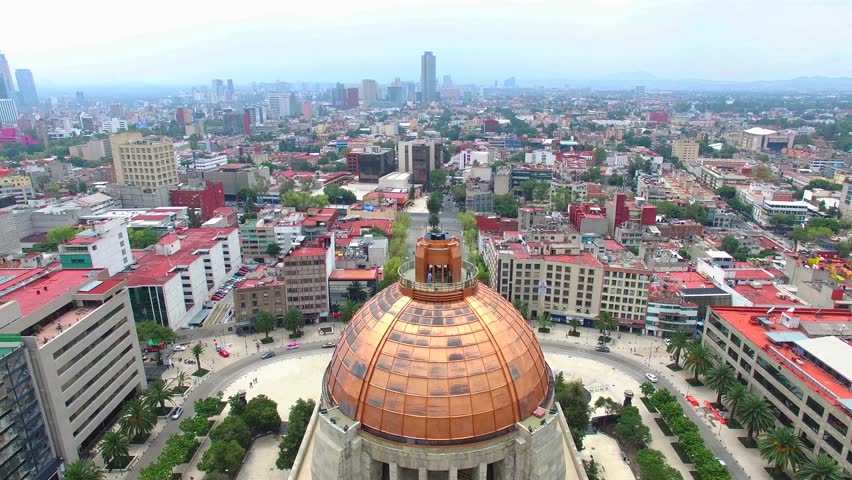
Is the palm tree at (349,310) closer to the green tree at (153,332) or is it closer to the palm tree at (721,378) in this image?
the green tree at (153,332)

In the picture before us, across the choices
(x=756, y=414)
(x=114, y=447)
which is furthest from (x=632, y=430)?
(x=114, y=447)

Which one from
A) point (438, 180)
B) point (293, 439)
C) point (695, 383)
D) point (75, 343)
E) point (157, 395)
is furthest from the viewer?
point (438, 180)

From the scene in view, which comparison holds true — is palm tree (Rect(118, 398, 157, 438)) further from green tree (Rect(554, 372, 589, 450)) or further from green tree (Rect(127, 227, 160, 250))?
green tree (Rect(127, 227, 160, 250))

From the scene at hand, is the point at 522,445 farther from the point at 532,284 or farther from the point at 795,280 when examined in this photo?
the point at 795,280

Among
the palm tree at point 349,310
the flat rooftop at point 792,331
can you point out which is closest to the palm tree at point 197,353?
the palm tree at point 349,310

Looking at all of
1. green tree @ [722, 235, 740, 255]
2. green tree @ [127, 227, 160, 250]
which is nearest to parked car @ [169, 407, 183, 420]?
green tree @ [127, 227, 160, 250]

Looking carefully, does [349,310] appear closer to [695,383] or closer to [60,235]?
[695,383]
